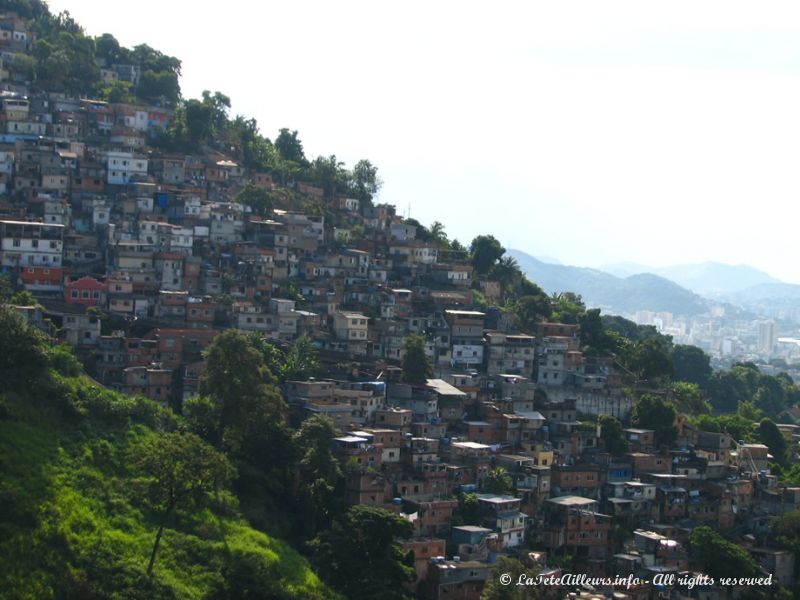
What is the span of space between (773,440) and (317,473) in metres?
19.3

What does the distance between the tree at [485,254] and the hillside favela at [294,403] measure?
0.13 meters

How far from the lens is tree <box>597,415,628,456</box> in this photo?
34656 mm

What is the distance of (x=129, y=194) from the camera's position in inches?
1542

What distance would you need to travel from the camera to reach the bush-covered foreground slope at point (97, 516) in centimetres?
2172

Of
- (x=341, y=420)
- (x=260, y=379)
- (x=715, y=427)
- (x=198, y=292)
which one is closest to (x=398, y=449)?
(x=341, y=420)

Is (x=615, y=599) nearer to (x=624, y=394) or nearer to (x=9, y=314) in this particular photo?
(x=624, y=394)

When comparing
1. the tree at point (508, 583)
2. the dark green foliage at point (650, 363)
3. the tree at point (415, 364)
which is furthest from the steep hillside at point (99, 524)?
the dark green foliage at point (650, 363)

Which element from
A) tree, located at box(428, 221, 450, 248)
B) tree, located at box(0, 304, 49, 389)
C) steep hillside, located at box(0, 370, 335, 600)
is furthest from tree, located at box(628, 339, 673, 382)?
tree, located at box(0, 304, 49, 389)

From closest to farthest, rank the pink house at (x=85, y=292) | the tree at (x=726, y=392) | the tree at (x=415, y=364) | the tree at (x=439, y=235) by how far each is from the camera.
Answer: the pink house at (x=85, y=292) → the tree at (x=415, y=364) → the tree at (x=439, y=235) → the tree at (x=726, y=392)

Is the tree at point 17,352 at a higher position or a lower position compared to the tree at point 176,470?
higher

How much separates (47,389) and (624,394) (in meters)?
19.3

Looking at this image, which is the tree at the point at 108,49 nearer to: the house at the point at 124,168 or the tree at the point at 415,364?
the house at the point at 124,168

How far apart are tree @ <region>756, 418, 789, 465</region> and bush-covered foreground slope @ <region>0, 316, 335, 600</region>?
803 inches

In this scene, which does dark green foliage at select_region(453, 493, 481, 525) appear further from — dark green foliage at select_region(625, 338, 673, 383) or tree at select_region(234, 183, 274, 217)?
tree at select_region(234, 183, 274, 217)
